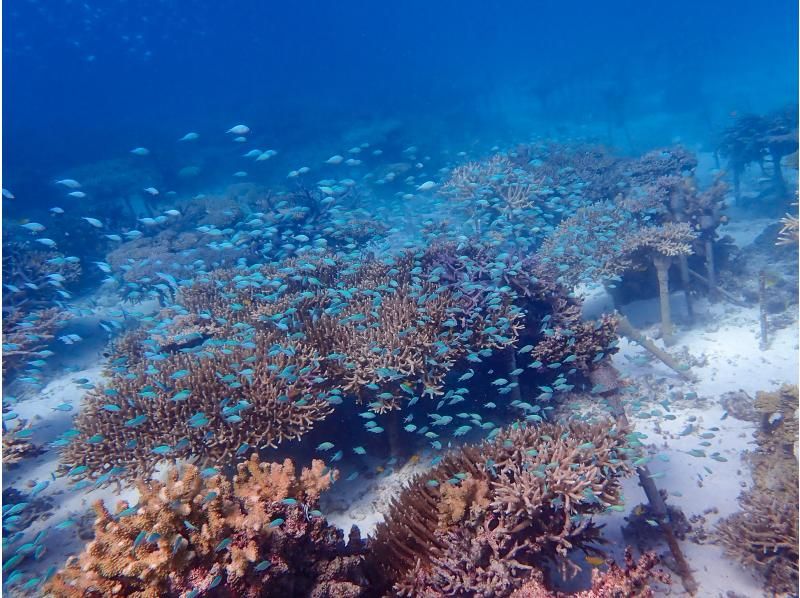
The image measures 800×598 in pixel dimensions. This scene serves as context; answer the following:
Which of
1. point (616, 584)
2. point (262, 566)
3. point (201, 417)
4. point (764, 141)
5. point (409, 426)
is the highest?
point (764, 141)

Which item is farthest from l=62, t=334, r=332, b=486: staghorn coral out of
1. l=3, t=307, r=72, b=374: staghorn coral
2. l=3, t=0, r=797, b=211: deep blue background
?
l=3, t=0, r=797, b=211: deep blue background

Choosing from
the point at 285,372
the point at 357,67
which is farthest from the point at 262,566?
the point at 357,67

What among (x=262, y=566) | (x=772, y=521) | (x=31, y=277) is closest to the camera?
(x=262, y=566)

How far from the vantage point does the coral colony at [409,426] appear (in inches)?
146

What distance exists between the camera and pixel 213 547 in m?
3.37

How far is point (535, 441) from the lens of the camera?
16.3 feet

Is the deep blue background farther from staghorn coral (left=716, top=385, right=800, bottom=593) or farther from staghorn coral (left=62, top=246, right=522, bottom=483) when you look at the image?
staghorn coral (left=716, top=385, right=800, bottom=593)

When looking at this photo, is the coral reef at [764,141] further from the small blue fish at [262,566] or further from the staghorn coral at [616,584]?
the small blue fish at [262,566]

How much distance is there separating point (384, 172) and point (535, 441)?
23.2 metres

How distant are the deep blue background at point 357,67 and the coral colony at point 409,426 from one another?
26233mm

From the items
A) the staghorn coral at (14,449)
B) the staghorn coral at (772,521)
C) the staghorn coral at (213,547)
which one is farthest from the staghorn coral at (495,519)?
the staghorn coral at (14,449)

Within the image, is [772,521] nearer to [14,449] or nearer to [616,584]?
[616,584]

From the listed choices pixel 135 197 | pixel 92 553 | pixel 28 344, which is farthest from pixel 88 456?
pixel 135 197

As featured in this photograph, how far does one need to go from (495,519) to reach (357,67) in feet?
256
